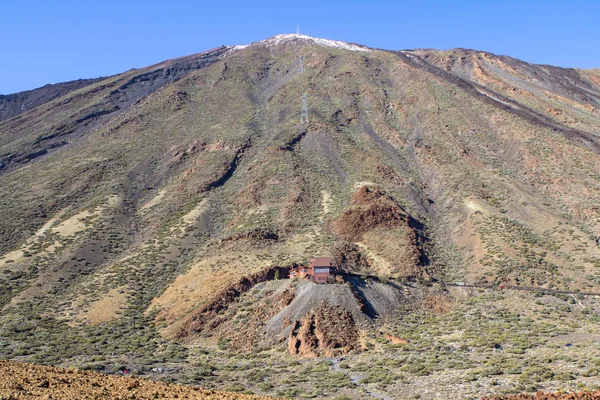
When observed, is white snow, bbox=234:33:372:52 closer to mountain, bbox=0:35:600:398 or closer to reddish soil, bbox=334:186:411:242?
mountain, bbox=0:35:600:398

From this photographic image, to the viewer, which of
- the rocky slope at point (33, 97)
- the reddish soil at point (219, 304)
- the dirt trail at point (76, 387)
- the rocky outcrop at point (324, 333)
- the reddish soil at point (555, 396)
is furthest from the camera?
the rocky slope at point (33, 97)

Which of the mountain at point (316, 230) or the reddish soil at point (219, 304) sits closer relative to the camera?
the mountain at point (316, 230)

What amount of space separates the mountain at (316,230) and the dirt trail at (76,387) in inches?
304

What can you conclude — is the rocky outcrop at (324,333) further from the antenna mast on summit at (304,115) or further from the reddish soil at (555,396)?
the antenna mast on summit at (304,115)

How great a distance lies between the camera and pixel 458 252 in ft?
186

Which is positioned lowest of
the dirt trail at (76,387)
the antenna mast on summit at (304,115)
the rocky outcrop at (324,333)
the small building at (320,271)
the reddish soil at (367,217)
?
the rocky outcrop at (324,333)

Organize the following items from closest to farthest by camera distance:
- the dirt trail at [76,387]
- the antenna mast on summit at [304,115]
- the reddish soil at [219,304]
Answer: the dirt trail at [76,387] < the reddish soil at [219,304] < the antenna mast on summit at [304,115]

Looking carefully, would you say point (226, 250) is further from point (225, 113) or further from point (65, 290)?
point (225, 113)

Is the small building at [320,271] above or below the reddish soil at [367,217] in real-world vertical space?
below

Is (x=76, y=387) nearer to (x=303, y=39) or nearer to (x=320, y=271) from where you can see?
(x=320, y=271)

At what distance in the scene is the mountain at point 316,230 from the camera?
1398 inches

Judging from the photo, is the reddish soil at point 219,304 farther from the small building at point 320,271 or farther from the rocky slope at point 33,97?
the rocky slope at point 33,97

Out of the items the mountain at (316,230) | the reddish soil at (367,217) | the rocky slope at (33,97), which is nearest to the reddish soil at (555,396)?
the mountain at (316,230)

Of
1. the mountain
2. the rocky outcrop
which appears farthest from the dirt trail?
the rocky outcrop
